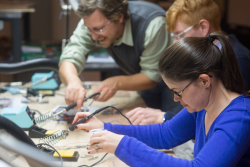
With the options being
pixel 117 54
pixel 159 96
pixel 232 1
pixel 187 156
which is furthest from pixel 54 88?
pixel 232 1

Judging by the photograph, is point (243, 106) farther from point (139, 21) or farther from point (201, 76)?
point (139, 21)

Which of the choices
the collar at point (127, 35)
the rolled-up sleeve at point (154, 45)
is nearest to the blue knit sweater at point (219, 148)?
the rolled-up sleeve at point (154, 45)

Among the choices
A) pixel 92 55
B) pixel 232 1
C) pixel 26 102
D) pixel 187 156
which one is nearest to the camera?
pixel 187 156

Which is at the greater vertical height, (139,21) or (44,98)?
(139,21)

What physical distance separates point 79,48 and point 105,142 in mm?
1118

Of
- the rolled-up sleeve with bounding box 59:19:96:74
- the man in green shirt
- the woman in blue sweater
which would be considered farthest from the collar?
the woman in blue sweater

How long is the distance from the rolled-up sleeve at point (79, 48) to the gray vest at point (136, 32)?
0.51 ft

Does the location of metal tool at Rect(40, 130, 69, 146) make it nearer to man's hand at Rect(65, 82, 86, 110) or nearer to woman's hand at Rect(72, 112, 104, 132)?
woman's hand at Rect(72, 112, 104, 132)

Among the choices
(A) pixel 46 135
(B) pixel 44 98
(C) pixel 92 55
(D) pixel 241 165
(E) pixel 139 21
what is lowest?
(C) pixel 92 55

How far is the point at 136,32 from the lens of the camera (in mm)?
1848

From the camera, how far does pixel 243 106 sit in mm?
903

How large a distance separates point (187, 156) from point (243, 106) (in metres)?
0.62

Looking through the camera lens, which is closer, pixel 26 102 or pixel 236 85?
pixel 236 85

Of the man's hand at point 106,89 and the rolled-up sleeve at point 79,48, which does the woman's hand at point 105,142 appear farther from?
the rolled-up sleeve at point 79,48
